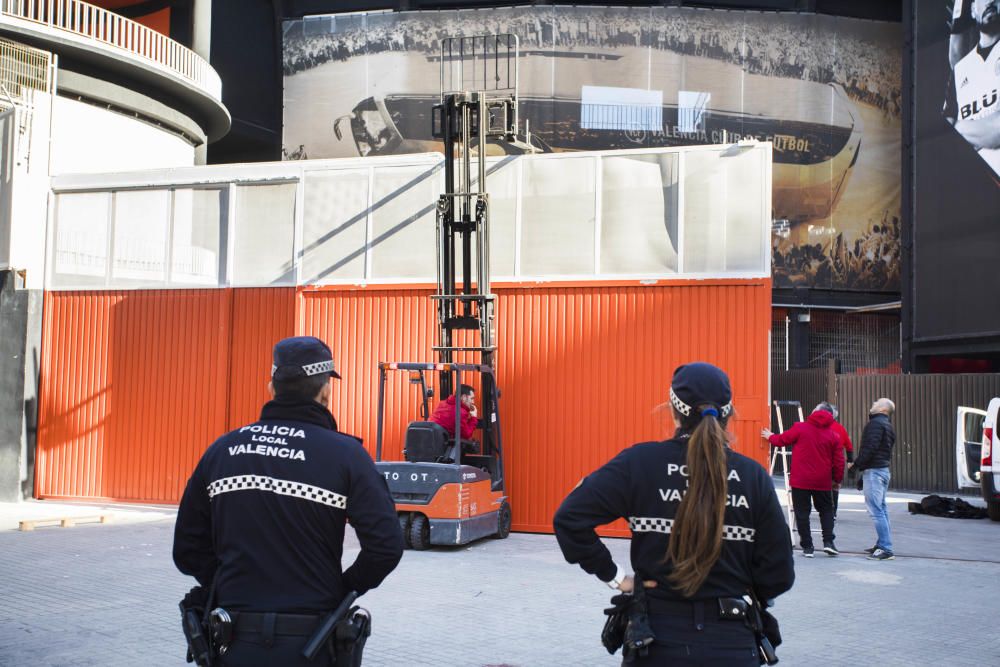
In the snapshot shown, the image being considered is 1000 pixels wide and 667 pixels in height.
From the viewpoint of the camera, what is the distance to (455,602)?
9336mm

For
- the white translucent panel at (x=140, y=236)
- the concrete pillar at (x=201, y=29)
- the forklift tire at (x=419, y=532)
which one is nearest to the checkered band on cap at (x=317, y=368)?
the forklift tire at (x=419, y=532)

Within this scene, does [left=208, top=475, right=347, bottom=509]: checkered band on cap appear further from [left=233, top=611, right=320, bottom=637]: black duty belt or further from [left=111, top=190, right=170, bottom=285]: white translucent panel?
[left=111, top=190, right=170, bottom=285]: white translucent panel

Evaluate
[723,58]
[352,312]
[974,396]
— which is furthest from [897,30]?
[352,312]

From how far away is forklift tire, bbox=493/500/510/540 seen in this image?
46.3 feet

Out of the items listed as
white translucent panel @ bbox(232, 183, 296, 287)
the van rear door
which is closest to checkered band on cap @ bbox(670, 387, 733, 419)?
white translucent panel @ bbox(232, 183, 296, 287)

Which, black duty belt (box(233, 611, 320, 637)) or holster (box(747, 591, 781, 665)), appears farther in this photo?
holster (box(747, 591, 781, 665))

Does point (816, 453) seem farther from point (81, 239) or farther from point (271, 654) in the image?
point (81, 239)

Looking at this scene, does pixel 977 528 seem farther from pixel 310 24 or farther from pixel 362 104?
pixel 310 24

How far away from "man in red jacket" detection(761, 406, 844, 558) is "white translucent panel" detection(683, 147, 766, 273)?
8.73 feet

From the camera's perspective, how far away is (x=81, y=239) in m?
18.2

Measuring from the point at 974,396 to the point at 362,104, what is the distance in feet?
66.7

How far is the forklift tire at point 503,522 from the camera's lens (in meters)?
14.1

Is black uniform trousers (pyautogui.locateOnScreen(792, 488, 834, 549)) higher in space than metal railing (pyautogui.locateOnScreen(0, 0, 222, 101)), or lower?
lower

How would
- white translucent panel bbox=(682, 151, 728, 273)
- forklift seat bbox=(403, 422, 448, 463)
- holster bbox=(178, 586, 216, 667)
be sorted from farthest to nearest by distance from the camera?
1. white translucent panel bbox=(682, 151, 728, 273)
2. forklift seat bbox=(403, 422, 448, 463)
3. holster bbox=(178, 586, 216, 667)
